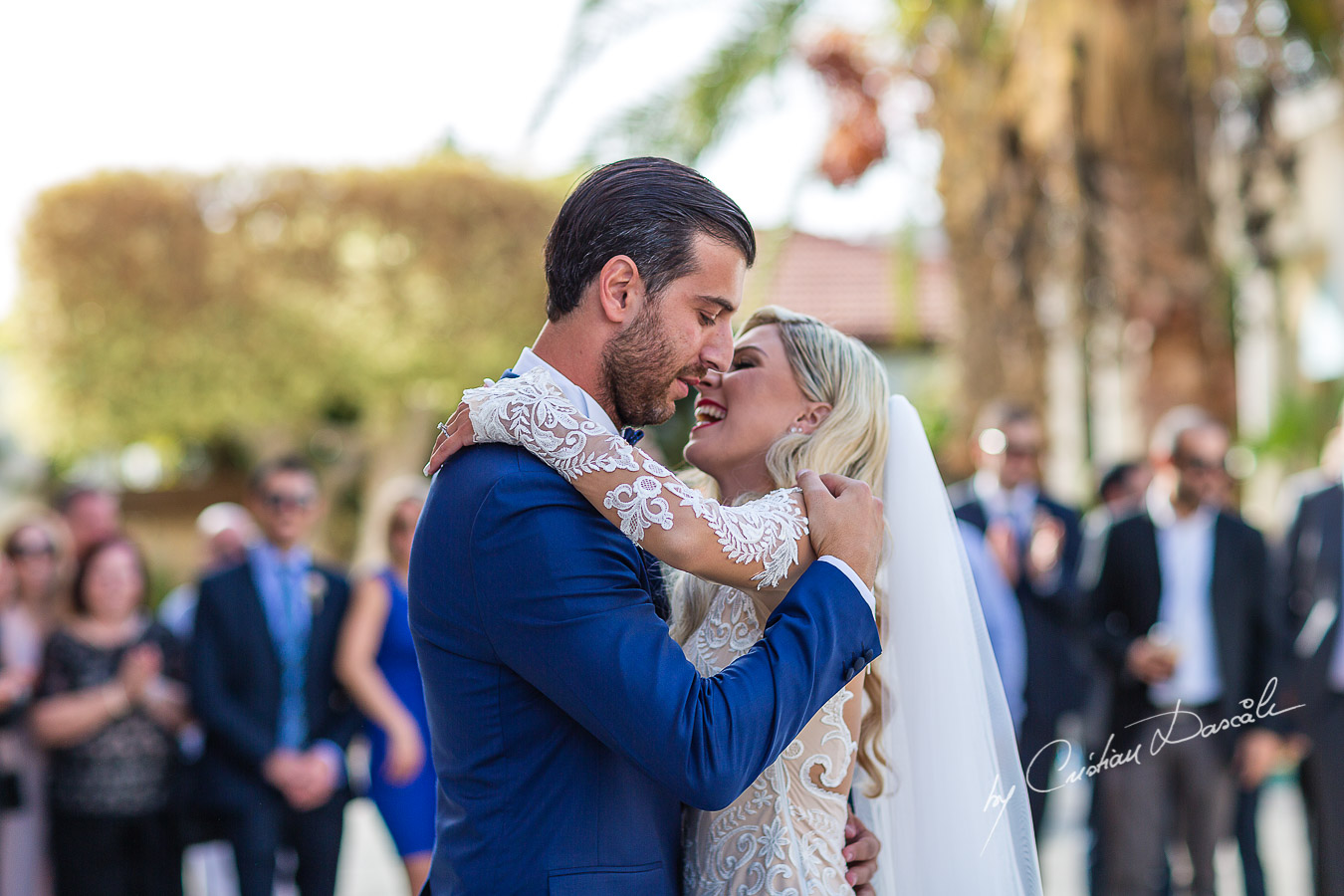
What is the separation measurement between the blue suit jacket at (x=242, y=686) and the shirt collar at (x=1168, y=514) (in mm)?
4127

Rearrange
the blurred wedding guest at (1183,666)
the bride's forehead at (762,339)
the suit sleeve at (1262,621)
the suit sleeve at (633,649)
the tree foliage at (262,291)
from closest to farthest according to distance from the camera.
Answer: the suit sleeve at (633,649) < the bride's forehead at (762,339) < the blurred wedding guest at (1183,666) < the suit sleeve at (1262,621) < the tree foliage at (262,291)

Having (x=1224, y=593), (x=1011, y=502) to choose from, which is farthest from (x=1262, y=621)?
(x=1011, y=502)

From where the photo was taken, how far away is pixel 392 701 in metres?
5.87

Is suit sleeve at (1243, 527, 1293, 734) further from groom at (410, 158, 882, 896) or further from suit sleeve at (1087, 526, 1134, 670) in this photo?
groom at (410, 158, 882, 896)

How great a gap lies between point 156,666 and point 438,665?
4216 millimetres

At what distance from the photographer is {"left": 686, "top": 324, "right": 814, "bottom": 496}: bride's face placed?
265cm

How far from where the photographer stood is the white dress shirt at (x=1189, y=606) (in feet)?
20.2

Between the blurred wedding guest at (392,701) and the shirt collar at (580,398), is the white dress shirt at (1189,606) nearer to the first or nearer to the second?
the blurred wedding guest at (392,701)

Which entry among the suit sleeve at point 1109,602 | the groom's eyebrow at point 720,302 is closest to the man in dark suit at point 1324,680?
the suit sleeve at point 1109,602

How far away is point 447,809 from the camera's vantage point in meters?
2.05

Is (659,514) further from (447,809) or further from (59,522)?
(59,522)

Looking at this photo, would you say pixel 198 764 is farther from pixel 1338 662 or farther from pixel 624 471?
pixel 1338 662

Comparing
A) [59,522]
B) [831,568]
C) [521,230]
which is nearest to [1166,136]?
[831,568]

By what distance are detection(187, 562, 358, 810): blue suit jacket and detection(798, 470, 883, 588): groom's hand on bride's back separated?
4163mm
